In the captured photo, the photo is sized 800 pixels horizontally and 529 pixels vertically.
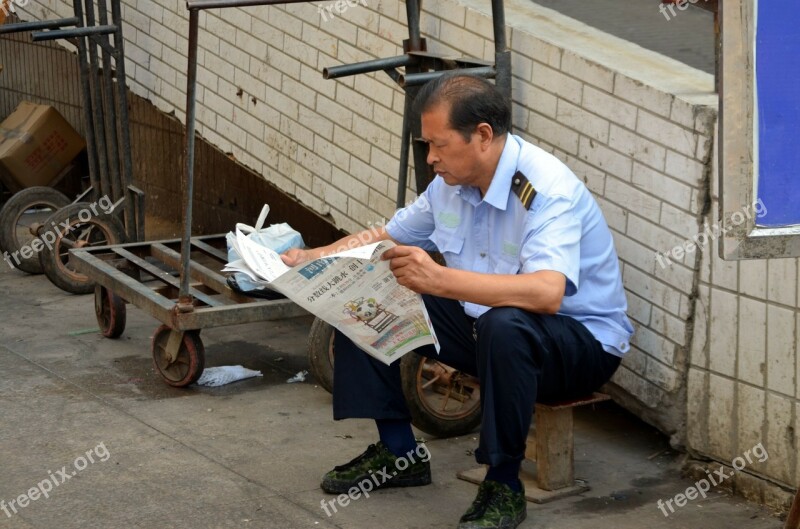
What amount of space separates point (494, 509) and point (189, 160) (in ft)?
5.92

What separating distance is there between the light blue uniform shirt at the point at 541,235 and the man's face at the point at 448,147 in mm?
93

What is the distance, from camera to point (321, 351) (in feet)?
15.4

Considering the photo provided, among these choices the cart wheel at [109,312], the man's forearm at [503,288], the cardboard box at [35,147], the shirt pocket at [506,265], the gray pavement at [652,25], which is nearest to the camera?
the man's forearm at [503,288]

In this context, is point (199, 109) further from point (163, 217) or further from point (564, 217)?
point (564, 217)

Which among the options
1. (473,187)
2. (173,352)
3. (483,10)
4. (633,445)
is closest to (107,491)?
(173,352)

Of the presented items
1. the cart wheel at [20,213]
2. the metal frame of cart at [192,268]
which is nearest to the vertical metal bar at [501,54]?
the metal frame of cart at [192,268]

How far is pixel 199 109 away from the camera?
6527 mm

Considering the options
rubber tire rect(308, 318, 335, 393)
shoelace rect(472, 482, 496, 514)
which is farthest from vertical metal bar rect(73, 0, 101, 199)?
shoelace rect(472, 482, 496, 514)

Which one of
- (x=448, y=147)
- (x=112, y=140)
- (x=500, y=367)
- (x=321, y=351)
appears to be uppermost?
(x=448, y=147)

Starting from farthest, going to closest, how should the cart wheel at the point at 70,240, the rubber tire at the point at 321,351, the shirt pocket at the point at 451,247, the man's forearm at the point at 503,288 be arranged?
1. the cart wheel at the point at 70,240
2. the rubber tire at the point at 321,351
3. the shirt pocket at the point at 451,247
4. the man's forearm at the point at 503,288

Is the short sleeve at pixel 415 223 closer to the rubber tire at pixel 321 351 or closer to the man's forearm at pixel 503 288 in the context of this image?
the man's forearm at pixel 503 288

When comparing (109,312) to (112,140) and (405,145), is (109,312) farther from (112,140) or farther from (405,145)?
(405,145)

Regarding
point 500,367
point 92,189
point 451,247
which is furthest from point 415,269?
point 92,189

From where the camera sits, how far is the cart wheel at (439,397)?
4.16 meters
